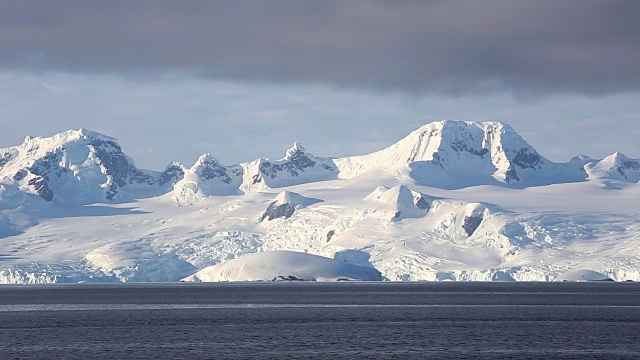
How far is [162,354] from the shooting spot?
A: 67.6m

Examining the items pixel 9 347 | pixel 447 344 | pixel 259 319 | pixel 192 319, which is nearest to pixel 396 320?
pixel 259 319

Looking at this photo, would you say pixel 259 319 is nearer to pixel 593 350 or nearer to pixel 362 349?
pixel 362 349

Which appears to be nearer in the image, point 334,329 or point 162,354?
point 162,354

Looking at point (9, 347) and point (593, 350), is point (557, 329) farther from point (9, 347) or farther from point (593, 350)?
point (9, 347)

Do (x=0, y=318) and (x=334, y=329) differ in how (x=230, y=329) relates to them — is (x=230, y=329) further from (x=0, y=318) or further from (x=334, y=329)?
(x=0, y=318)

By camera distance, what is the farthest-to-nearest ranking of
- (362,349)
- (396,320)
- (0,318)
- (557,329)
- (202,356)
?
(0,318) < (396,320) < (557,329) < (362,349) < (202,356)

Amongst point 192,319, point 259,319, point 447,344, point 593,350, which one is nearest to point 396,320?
point 259,319

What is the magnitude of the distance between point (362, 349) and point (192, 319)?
138 ft

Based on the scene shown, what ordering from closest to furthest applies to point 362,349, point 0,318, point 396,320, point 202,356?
point 202,356 < point 362,349 < point 396,320 < point 0,318

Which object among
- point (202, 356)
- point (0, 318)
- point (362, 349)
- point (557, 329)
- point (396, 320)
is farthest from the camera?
point (0, 318)

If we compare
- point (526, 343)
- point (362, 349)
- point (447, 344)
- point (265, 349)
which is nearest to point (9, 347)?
point (265, 349)

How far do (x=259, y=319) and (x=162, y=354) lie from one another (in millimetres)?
39988

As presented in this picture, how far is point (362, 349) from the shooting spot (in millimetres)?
69875

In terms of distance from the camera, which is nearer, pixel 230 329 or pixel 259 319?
pixel 230 329
